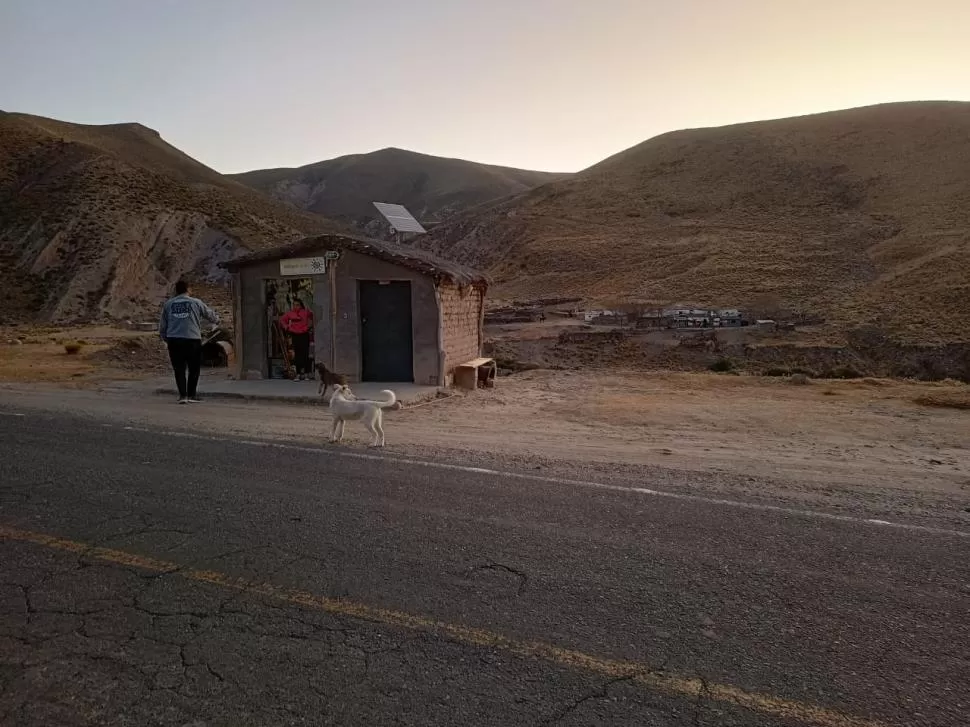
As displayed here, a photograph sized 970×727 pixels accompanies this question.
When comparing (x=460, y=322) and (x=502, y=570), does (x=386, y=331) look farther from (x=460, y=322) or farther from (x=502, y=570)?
(x=502, y=570)

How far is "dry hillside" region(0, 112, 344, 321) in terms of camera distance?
4344 cm

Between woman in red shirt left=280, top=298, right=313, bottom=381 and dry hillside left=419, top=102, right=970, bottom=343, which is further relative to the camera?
dry hillside left=419, top=102, right=970, bottom=343

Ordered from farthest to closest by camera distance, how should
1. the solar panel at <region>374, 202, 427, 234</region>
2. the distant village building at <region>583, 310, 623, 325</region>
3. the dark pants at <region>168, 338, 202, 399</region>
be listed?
the distant village building at <region>583, 310, 623, 325</region> → the solar panel at <region>374, 202, 427, 234</region> → the dark pants at <region>168, 338, 202, 399</region>

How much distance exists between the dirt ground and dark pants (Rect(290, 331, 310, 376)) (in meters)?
2.94

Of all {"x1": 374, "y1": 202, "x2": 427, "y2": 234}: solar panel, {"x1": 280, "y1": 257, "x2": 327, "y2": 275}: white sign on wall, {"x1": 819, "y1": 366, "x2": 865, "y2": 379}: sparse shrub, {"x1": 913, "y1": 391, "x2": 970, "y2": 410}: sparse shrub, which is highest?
{"x1": 374, "y1": 202, "x2": 427, "y2": 234}: solar panel

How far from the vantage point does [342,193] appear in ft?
446

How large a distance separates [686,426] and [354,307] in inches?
284

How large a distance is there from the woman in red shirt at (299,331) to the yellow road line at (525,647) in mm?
11122

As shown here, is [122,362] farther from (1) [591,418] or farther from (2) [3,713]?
(2) [3,713]

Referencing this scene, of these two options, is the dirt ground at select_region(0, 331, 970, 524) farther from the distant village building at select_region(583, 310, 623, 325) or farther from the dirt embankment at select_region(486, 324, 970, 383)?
the distant village building at select_region(583, 310, 623, 325)

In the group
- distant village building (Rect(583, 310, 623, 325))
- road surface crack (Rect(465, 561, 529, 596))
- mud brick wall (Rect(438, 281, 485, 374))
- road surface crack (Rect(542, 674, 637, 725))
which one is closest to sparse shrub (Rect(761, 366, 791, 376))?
mud brick wall (Rect(438, 281, 485, 374))

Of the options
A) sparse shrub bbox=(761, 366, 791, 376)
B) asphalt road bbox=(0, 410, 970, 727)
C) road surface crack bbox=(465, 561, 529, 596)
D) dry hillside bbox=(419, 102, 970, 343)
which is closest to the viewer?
asphalt road bbox=(0, 410, 970, 727)

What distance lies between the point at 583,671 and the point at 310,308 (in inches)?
521

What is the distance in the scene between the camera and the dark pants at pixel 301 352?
15.8 m
